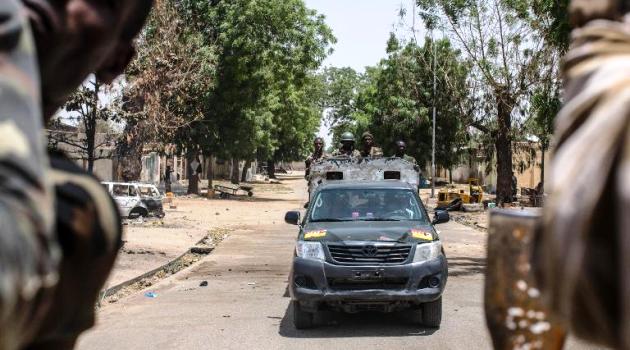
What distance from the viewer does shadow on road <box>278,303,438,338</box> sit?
9531 millimetres

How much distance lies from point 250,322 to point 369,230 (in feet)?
5.72

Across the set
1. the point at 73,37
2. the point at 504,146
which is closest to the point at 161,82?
the point at 504,146

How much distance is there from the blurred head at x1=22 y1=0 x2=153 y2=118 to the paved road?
7.11 metres

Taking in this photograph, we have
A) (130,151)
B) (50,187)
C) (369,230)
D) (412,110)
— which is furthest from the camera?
(412,110)

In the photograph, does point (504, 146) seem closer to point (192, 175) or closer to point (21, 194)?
point (192, 175)

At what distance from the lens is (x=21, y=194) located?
1240 millimetres

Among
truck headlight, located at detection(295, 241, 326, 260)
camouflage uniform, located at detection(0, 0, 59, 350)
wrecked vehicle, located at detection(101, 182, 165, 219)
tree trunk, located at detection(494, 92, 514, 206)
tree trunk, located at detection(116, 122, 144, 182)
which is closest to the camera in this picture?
camouflage uniform, located at detection(0, 0, 59, 350)

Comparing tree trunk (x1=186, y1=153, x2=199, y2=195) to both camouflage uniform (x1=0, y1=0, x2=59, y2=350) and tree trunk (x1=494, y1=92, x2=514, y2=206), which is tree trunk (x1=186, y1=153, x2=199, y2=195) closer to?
tree trunk (x1=494, y1=92, x2=514, y2=206)

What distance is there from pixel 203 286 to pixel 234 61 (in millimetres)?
26582

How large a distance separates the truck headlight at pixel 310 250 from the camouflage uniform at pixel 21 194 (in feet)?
28.2

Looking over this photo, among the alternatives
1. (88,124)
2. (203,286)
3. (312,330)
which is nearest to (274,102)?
(88,124)

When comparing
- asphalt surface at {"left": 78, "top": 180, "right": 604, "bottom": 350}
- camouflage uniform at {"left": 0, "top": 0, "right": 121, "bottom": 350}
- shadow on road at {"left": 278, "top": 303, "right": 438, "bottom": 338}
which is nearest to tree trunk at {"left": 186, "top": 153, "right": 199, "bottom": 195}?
asphalt surface at {"left": 78, "top": 180, "right": 604, "bottom": 350}

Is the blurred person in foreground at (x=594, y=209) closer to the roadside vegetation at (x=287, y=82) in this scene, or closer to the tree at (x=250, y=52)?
the roadside vegetation at (x=287, y=82)

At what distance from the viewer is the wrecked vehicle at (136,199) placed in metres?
26.4
